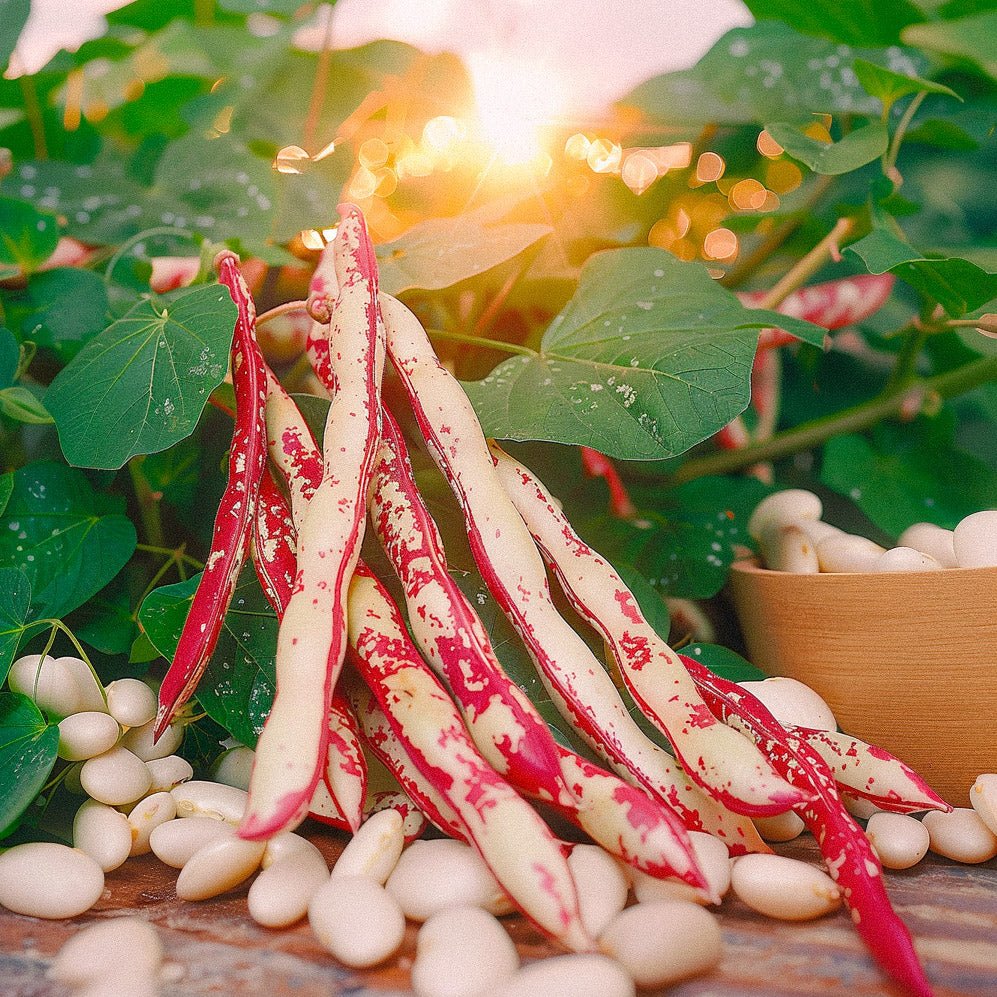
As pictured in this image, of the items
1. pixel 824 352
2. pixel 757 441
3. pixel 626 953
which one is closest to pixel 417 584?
pixel 626 953

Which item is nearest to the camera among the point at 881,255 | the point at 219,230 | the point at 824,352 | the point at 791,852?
the point at 791,852

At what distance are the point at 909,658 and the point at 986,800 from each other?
8 centimetres

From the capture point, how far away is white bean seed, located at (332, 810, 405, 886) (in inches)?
13.2

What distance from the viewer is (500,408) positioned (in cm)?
49

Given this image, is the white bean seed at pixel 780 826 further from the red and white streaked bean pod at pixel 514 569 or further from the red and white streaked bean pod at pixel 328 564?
the red and white streaked bean pod at pixel 328 564

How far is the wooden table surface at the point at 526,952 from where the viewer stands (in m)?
0.29

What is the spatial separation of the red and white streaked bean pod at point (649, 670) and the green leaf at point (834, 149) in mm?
363

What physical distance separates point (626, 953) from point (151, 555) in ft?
1.46

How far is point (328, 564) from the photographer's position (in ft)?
1.24

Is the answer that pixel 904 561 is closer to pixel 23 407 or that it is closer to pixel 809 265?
pixel 809 265

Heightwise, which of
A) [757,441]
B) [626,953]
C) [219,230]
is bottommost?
[757,441]

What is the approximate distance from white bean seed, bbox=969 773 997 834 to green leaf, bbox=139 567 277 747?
0.36m

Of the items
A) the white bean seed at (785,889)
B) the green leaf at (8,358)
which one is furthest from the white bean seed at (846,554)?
the green leaf at (8,358)

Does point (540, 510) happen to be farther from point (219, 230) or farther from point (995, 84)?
point (995, 84)
